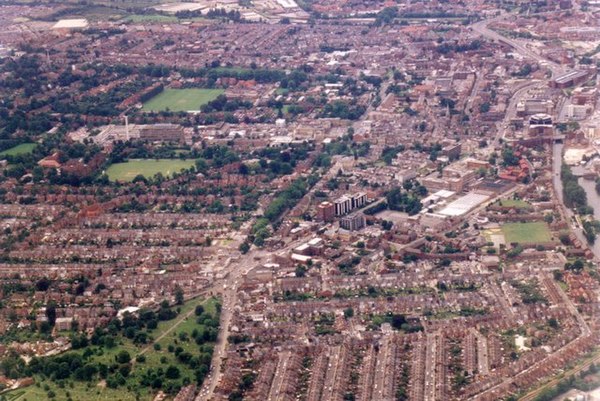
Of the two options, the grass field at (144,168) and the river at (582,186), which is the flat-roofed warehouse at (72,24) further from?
the river at (582,186)

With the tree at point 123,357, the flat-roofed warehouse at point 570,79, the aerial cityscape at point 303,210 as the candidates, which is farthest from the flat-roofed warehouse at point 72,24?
the tree at point 123,357

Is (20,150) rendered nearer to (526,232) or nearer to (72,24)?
(526,232)

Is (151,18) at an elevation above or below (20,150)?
below

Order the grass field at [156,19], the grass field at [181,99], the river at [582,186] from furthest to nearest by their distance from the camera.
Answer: the grass field at [156,19] < the grass field at [181,99] < the river at [582,186]

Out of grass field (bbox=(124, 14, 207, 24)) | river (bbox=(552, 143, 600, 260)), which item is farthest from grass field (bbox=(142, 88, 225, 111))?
river (bbox=(552, 143, 600, 260))

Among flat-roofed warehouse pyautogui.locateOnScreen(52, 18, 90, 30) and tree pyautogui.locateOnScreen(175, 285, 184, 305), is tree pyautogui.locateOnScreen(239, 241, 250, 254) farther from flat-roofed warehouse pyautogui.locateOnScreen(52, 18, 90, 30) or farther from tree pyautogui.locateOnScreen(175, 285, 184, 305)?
flat-roofed warehouse pyautogui.locateOnScreen(52, 18, 90, 30)

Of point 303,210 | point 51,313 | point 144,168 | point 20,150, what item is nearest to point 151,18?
point 20,150

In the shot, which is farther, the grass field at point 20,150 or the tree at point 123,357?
the grass field at point 20,150

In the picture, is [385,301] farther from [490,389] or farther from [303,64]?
[303,64]
